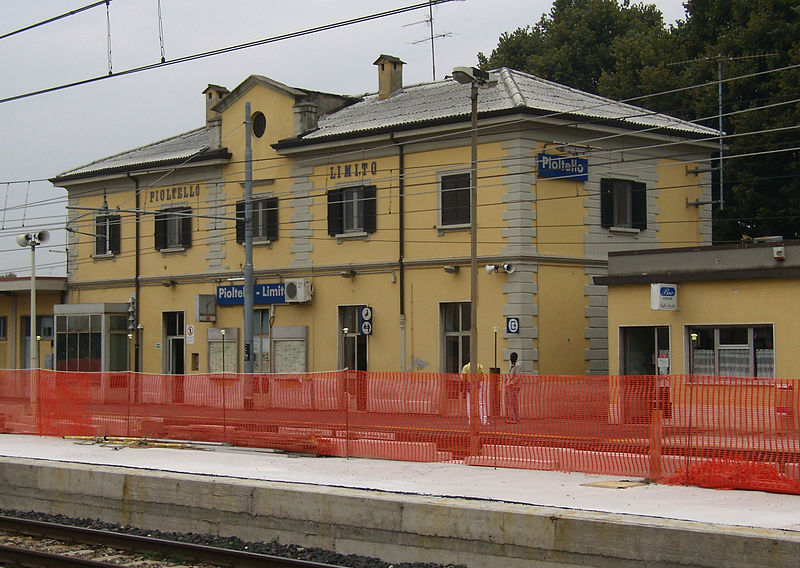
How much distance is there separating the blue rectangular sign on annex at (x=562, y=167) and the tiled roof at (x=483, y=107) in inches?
47.7

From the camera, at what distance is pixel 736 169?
41094 millimetres

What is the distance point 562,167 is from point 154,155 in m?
17.5

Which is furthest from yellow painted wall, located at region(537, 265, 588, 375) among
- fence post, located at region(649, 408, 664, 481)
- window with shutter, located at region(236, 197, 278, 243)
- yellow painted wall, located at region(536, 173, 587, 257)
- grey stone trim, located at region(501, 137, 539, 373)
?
fence post, located at region(649, 408, 664, 481)

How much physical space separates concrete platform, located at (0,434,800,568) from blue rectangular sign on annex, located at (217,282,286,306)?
57.2ft

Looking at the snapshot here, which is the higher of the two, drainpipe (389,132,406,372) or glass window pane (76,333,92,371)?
drainpipe (389,132,406,372)

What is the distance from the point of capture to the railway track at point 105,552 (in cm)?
1227

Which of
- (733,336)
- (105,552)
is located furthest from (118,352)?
(105,552)

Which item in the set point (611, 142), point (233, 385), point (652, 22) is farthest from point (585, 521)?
point (652, 22)

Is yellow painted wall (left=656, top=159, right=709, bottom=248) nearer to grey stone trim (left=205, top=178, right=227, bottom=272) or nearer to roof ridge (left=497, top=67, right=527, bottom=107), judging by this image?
roof ridge (left=497, top=67, right=527, bottom=107)

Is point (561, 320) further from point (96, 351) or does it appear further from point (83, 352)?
point (83, 352)

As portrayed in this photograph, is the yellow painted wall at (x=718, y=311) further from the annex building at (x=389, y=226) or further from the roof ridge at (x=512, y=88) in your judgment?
the roof ridge at (x=512, y=88)

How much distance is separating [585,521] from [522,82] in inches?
A: 965

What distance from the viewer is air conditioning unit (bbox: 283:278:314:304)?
35000 millimetres


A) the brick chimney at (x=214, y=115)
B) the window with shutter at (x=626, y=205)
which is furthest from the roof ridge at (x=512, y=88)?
the brick chimney at (x=214, y=115)
